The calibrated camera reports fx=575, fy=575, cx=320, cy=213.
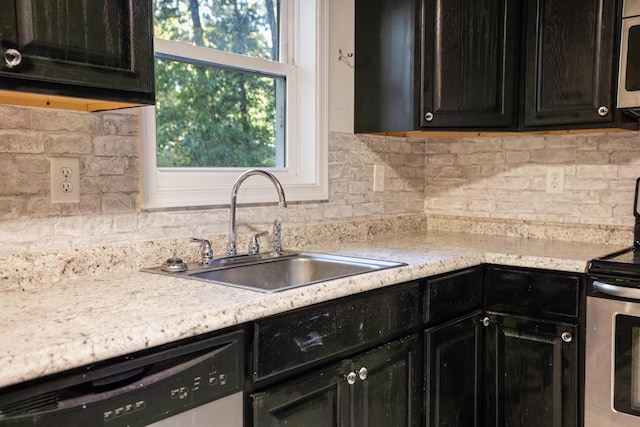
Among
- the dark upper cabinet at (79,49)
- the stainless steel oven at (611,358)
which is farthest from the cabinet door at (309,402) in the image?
the stainless steel oven at (611,358)

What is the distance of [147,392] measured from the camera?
3.61 feet

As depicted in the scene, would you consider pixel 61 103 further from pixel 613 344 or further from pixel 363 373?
pixel 613 344

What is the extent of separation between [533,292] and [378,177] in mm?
911

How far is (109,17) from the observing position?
4.27ft

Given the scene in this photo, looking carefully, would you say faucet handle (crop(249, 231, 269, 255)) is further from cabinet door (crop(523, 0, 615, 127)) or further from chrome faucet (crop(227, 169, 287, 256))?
cabinet door (crop(523, 0, 615, 127))

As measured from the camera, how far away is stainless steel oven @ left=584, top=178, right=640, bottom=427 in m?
1.83

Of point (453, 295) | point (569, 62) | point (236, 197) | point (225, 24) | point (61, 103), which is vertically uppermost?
point (225, 24)

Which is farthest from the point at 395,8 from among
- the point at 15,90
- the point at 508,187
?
the point at 15,90

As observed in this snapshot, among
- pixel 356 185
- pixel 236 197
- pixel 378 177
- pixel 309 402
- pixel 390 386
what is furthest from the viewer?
pixel 378 177

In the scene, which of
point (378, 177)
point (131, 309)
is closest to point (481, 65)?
point (378, 177)

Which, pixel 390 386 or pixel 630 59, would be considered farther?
pixel 630 59

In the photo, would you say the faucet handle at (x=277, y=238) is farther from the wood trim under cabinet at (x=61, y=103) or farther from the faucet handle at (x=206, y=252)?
the wood trim under cabinet at (x=61, y=103)

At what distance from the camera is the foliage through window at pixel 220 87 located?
1986mm

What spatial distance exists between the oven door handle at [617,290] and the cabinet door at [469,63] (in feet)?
2.62
